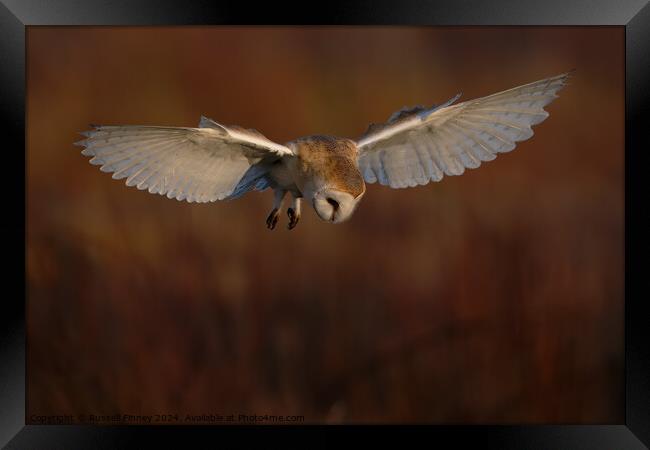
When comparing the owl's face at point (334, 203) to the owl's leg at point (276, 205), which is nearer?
the owl's face at point (334, 203)

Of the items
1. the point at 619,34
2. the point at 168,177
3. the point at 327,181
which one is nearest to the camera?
the point at 327,181

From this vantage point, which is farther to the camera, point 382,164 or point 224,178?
point 382,164

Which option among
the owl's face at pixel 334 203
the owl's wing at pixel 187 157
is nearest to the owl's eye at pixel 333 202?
the owl's face at pixel 334 203

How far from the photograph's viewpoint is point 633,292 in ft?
6.83

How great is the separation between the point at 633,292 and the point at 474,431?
→ 0.62 metres

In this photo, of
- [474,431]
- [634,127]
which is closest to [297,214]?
[474,431]

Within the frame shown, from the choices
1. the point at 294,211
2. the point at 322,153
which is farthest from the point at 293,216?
the point at 322,153

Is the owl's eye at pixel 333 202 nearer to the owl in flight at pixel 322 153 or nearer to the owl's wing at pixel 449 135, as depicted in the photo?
the owl in flight at pixel 322 153

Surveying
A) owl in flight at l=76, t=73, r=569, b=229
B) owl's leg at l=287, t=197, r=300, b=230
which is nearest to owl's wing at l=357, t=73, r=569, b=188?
owl in flight at l=76, t=73, r=569, b=229

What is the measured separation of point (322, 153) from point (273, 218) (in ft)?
0.88

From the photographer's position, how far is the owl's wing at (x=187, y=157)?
5.54 ft

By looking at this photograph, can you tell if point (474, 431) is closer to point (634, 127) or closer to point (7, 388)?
point (634, 127)

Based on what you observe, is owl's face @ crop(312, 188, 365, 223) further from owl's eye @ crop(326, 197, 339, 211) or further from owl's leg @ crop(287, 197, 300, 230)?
owl's leg @ crop(287, 197, 300, 230)

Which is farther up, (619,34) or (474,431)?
(619,34)
